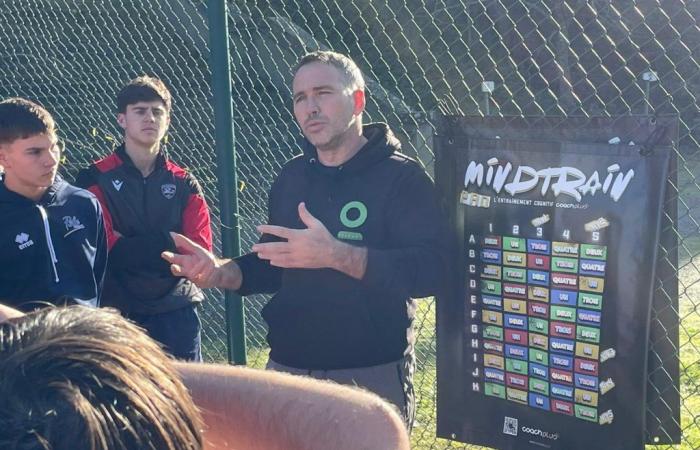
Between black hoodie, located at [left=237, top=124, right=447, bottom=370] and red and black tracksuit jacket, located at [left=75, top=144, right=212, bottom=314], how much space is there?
3.50ft

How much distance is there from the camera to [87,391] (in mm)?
849

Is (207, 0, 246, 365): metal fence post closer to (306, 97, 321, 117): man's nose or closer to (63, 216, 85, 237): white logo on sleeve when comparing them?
(63, 216, 85, 237): white logo on sleeve

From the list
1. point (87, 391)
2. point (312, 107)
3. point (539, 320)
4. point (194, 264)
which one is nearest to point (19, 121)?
point (194, 264)

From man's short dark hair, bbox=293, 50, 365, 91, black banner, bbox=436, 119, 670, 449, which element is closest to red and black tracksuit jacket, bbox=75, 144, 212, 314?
man's short dark hair, bbox=293, 50, 365, 91

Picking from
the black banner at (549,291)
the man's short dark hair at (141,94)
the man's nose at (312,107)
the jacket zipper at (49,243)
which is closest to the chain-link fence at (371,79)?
the black banner at (549,291)

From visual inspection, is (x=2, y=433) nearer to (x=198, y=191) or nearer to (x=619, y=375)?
(x=619, y=375)

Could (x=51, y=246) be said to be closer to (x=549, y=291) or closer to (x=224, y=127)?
(x=224, y=127)

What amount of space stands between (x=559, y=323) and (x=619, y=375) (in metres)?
0.25

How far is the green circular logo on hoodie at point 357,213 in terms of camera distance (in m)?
2.99

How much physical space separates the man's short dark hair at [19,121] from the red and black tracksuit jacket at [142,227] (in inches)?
20.1

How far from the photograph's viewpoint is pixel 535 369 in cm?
292

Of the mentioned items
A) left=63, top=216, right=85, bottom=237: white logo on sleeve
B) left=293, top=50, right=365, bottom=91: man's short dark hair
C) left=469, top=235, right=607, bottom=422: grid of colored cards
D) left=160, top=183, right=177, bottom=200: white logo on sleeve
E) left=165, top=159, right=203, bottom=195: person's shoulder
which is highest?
left=293, top=50, right=365, bottom=91: man's short dark hair

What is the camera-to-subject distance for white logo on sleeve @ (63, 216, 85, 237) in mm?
3508

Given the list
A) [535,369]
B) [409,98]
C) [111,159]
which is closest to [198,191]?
[111,159]
